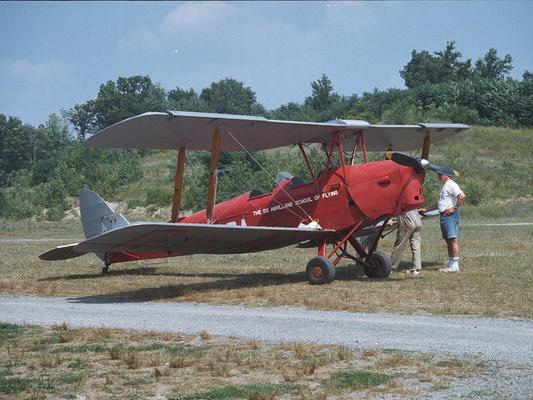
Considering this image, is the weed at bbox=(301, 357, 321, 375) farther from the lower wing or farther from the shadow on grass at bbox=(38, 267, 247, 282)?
the shadow on grass at bbox=(38, 267, 247, 282)

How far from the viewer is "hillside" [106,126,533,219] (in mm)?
37906

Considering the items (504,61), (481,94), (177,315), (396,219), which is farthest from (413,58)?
(177,315)

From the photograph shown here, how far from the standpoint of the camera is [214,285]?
44.7 feet

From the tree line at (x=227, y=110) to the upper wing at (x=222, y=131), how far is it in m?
21.0

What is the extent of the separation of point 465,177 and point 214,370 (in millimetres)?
39274

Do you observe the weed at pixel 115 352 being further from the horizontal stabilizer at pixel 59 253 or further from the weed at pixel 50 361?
the horizontal stabilizer at pixel 59 253

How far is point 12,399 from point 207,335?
2.75 metres

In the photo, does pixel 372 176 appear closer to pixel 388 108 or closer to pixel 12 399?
pixel 12 399

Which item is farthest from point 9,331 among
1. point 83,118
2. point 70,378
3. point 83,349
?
point 83,118

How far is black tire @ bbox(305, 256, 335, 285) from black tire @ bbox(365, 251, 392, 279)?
1.42 meters

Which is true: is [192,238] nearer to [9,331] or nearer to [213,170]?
[213,170]

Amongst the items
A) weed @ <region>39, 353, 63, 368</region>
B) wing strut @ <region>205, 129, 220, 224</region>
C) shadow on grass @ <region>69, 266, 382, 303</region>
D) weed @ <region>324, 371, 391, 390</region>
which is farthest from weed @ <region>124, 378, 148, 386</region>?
wing strut @ <region>205, 129, 220, 224</region>

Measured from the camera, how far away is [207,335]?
858 centimetres

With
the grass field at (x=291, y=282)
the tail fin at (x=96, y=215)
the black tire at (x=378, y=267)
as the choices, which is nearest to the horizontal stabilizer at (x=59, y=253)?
the grass field at (x=291, y=282)
